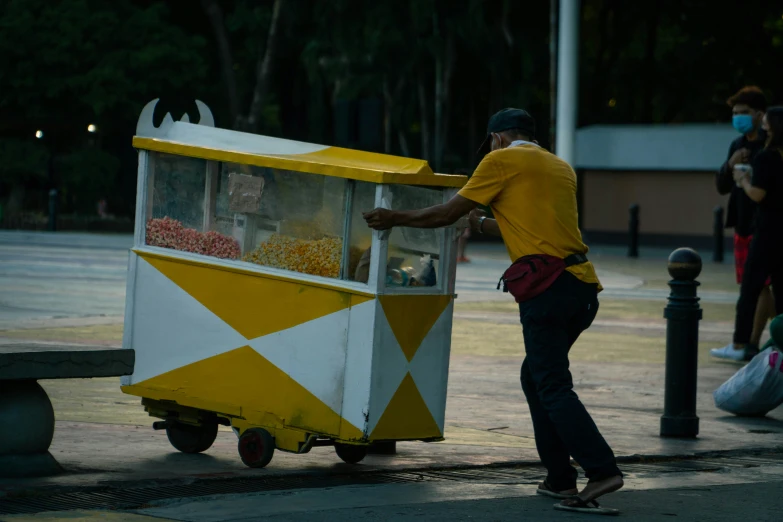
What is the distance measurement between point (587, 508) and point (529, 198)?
1321mm

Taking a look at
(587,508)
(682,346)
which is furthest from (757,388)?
(587,508)

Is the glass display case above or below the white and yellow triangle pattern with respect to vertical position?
above

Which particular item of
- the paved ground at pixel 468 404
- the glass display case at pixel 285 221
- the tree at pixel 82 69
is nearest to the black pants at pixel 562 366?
the paved ground at pixel 468 404

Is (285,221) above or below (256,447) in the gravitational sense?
above

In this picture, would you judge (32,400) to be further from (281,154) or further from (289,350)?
(281,154)

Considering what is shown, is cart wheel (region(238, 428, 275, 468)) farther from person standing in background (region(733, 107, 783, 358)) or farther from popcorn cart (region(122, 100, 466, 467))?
person standing in background (region(733, 107, 783, 358))

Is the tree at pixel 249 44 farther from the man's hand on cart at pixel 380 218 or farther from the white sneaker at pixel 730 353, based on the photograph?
the man's hand on cart at pixel 380 218

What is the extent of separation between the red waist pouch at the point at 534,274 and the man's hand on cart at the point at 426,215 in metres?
0.35

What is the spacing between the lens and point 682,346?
8.30 m

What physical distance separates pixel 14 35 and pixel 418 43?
10627 mm

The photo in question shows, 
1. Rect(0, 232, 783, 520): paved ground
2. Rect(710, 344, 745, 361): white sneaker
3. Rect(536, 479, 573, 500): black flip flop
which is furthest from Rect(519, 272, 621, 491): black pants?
Rect(710, 344, 745, 361): white sneaker

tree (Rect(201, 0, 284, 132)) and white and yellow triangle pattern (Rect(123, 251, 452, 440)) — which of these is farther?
tree (Rect(201, 0, 284, 132))

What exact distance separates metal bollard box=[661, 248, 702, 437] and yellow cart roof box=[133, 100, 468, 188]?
1.92m

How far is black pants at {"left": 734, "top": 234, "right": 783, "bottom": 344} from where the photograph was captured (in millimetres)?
11672
